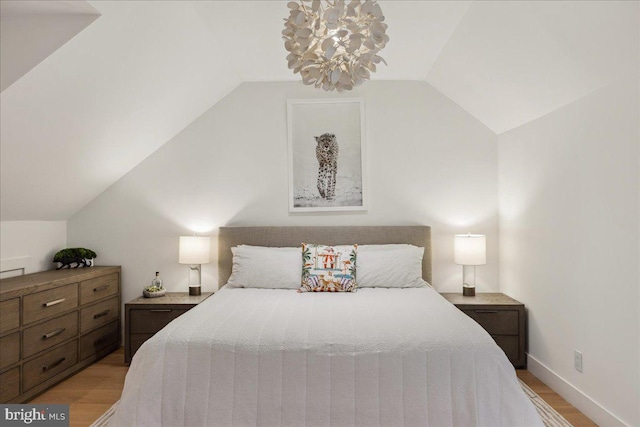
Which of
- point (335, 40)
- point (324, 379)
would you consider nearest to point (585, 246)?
point (324, 379)

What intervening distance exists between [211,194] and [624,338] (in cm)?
328

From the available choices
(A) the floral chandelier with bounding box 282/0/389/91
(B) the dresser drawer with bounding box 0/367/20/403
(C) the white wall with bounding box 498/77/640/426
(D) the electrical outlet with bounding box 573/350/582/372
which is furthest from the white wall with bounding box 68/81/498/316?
(A) the floral chandelier with bounding box 282/0/389/91

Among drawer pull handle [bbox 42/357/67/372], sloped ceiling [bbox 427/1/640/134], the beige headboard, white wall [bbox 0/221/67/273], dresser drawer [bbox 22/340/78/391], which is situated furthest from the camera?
the beige headboard

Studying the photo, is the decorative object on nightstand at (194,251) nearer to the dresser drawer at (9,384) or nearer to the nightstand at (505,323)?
the dresser drawer at (9,384)

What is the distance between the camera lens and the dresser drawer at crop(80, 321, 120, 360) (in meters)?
3.26

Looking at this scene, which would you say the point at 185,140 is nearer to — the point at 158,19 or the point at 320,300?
the point at 158,19

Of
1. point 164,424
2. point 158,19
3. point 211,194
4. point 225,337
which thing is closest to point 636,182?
point 225,337

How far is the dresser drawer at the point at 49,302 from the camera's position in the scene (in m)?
2.70

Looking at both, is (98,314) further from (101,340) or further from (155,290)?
(155,290)

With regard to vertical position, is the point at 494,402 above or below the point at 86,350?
above

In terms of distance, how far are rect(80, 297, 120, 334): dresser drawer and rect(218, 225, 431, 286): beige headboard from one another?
1.02m

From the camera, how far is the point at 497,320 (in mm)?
3207

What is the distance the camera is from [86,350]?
3.28 meters

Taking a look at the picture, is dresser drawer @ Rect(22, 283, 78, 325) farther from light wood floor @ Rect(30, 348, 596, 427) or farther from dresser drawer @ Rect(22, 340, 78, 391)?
light wood floor @ Rect(30, 348, 596, 427)
